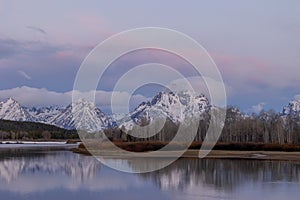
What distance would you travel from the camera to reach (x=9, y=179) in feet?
103

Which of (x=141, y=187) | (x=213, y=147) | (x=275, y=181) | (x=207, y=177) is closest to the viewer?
(x=141, y=187)

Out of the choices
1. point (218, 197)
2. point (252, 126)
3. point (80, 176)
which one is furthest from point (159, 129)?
point (218, 197)

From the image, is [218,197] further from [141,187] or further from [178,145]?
[178,145]

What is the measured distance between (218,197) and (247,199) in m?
1.35

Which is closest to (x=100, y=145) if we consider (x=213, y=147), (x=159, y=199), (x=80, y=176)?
(x=213, y=147)

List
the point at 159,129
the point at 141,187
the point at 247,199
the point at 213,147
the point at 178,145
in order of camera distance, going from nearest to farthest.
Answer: the point at 247,199 → the point at 141,187 → the point at 213,147 → the point at 178,145 → the point at 159,129

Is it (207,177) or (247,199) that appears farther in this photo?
(207,177)

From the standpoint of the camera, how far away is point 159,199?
2253 cm

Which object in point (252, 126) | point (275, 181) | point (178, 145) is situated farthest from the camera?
point (252, 126)

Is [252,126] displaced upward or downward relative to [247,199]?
upward

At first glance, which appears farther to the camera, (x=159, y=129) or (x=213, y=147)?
(x=159, y=129)

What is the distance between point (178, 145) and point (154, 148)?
7193 millimetres

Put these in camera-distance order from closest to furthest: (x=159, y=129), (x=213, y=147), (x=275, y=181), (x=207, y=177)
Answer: (x=275, y=181), (x=207, y=177), (x=213, y=147), (x=159, y=129)

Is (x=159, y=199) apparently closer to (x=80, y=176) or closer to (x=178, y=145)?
(x=80, y=176)
